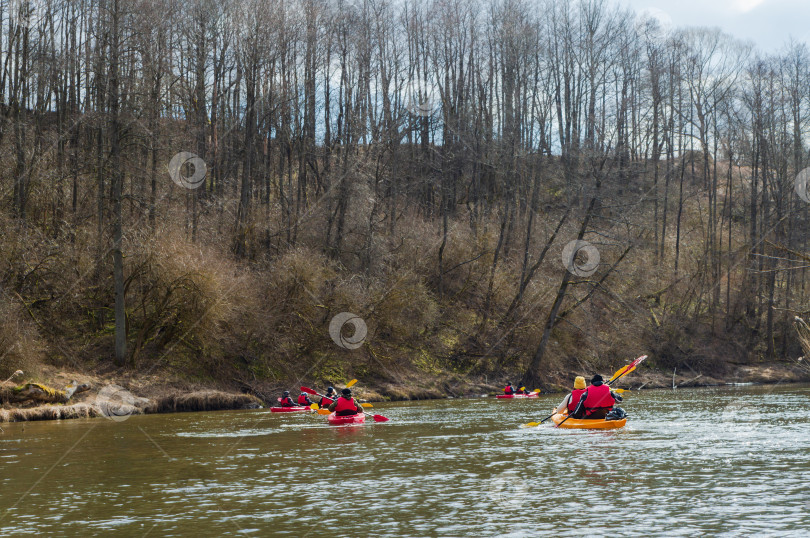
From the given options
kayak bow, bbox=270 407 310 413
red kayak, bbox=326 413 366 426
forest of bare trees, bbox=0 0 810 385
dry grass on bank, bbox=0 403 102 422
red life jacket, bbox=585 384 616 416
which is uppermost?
forest of bare trees, bbox=0 0 810 385

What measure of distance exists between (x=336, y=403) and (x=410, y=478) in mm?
9704

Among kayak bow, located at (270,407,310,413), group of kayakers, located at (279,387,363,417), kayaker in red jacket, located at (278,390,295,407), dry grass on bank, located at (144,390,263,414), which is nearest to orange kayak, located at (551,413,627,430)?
group of kayakers, located at (279,387,363,417)

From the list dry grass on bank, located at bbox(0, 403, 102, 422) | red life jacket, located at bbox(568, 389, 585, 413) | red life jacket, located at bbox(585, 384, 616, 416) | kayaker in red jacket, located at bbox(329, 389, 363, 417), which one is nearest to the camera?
red life jacket, located at bbox(585, 384, 616, 416)

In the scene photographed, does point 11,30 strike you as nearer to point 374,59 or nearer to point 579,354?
point 374,59

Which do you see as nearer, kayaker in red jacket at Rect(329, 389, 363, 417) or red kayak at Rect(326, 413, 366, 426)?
red kayak at Rect(326, 413, 366, 426)

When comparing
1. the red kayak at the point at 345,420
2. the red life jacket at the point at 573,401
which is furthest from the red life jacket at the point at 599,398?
the red kayak at the point at 345,420

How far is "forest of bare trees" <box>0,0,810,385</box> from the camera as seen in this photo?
28625 mm

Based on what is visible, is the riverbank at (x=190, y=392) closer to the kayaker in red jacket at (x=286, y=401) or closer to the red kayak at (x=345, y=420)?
the kayaker in red jacket at (x=286, y=401)

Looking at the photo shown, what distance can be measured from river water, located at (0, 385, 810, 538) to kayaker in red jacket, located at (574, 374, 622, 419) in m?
1.02

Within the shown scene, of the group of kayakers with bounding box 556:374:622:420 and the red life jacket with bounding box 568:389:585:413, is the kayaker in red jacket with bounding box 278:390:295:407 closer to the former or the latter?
the red life jacket with bounding box 568:389:585:413

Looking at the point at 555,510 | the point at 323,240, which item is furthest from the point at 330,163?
the point at 555,510

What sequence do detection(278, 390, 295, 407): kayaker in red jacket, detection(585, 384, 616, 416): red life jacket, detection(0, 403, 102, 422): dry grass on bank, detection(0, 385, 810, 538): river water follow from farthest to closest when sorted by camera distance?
detection(278, 390, 295, 407): kayaker in red jacket < detection(0, 403, 102, 422): dry grass on bank < detection(585, 384, 616, 416): red life jacket < detection(0, 385, 810, 538): river water

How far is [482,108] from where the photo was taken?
4597 centimetres

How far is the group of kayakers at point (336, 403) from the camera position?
2195 cm
